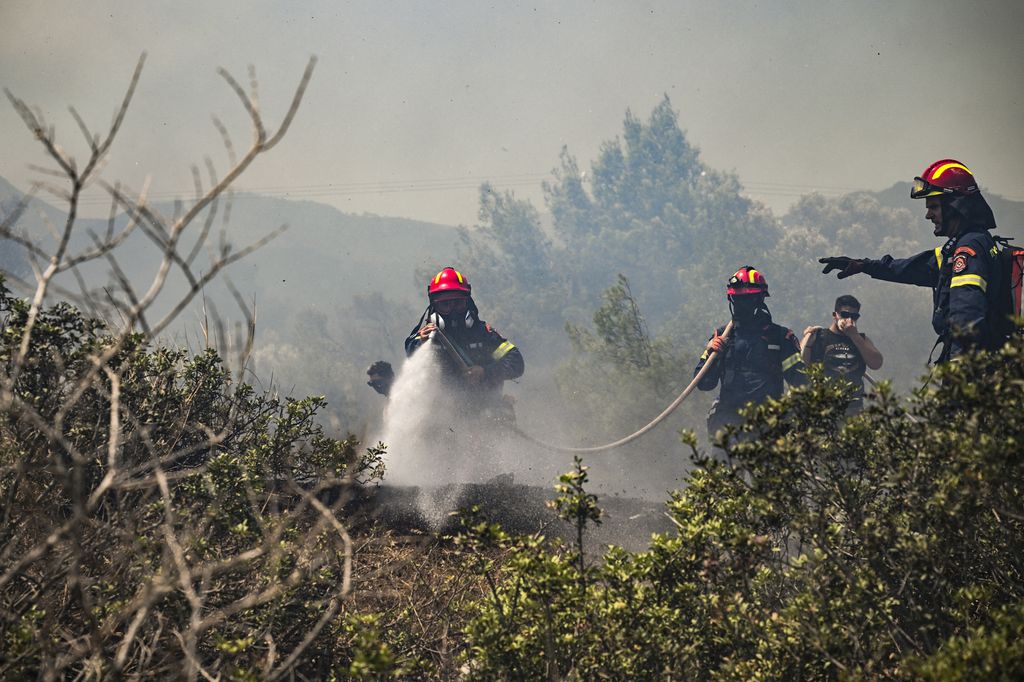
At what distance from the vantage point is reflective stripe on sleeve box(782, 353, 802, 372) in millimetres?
8688

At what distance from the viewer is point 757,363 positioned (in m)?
8.80

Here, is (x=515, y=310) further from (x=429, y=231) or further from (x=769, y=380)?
(x=429, y=231)

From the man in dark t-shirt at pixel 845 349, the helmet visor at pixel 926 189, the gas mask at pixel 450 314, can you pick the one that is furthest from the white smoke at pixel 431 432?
the helmet visor at pixel 926 189

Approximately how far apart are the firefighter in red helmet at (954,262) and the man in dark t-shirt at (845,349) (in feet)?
7.89

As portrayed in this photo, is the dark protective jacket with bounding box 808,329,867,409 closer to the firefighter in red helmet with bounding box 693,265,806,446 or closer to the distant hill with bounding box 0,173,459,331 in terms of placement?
the firefighter in red helmet with bounding box 693,265,806,446

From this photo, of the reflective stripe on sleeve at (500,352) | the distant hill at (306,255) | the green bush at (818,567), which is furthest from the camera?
the distant hill at (306,255)

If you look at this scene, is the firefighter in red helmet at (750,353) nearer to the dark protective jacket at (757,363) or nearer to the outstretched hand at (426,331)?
the dark protective jacket at (757,363)

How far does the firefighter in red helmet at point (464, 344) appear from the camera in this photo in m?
10.0

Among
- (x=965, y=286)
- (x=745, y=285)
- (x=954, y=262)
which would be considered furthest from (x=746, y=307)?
(x=965, y=286)

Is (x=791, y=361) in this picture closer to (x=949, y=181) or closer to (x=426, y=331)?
(x=949, y=181)

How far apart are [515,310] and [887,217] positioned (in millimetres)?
43804

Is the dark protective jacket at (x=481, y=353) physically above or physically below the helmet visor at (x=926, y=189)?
above

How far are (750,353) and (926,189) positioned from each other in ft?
10.8

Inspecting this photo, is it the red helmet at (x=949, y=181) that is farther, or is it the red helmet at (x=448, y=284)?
the red helmet at (x=448, y=284)
